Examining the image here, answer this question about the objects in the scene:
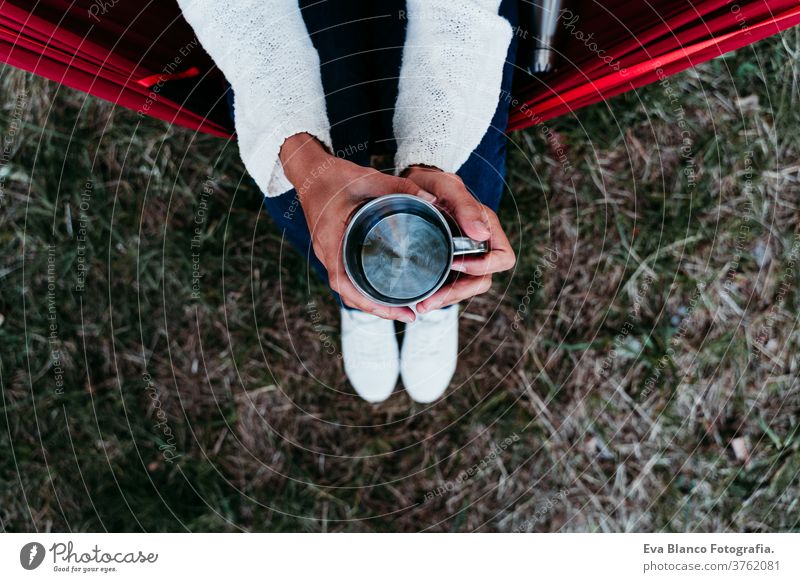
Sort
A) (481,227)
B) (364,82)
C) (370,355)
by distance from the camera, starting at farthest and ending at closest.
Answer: (370,355) → (364,82) → (481,227)

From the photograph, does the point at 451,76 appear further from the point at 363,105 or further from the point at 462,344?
the point at 462,344

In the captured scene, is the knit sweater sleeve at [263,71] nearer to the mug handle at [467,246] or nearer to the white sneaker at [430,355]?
the mug handle at [467,246]

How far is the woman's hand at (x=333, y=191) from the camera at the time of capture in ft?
1.73

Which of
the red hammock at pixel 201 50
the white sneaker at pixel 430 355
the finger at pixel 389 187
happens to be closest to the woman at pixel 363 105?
the finger at pixel 389 187

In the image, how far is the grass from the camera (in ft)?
2.89

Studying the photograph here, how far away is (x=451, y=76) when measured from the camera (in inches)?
22.7

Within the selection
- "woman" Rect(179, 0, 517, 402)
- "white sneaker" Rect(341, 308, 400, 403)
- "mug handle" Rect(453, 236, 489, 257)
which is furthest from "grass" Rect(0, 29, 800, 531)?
"mug handle" Rect(453, 236, 489, 257)

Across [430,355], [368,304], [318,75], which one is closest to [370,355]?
[430,355]

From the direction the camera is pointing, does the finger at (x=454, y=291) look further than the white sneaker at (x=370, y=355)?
No

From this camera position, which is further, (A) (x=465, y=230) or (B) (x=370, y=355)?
(B) (x=370, y=355)

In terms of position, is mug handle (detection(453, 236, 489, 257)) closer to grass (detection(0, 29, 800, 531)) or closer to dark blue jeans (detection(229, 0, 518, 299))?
dark blue jeans (detection(229, 0, 518, 299))

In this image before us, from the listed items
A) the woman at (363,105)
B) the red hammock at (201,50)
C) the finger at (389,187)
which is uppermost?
the red hammock at (201,50)

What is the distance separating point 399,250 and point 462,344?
394 millimetres
